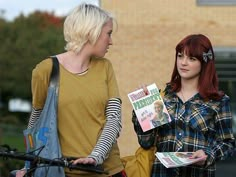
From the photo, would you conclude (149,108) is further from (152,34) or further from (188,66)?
(152,34)

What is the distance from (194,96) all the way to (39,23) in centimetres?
4563

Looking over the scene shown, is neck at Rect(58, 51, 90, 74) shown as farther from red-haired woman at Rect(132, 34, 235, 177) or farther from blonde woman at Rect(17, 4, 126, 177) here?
red-haired woman at Rect(132, 34, 235, 177)

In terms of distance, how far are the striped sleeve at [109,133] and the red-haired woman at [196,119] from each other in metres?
0.40

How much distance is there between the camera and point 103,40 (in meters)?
4.29

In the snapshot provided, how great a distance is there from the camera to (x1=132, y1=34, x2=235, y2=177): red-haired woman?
177 inches

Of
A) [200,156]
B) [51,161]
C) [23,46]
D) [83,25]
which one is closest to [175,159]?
[200,156]

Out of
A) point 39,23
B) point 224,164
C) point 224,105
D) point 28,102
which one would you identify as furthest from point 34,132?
point 28,102

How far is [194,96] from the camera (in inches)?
181

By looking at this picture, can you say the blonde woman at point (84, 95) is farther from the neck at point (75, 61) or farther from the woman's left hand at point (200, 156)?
the woman's left hand at point (200, 156)

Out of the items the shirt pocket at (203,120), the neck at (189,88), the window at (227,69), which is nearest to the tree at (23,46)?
the window at (227,69)

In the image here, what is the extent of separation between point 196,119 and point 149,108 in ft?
1.03

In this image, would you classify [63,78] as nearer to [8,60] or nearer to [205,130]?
[205,130]


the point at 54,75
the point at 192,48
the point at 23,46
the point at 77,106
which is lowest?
the point at 23,46

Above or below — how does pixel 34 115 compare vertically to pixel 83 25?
below
